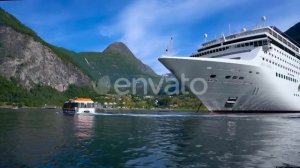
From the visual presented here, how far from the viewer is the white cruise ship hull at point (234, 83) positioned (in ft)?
185

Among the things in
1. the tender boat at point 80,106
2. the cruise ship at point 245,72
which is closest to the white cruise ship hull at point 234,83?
the cruise ship at point 245,72

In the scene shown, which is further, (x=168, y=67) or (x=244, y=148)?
(x=168, y=67)

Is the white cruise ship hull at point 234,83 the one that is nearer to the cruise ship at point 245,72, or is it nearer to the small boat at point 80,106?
the cruise ship at point 245,72

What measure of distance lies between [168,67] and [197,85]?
6.22 m

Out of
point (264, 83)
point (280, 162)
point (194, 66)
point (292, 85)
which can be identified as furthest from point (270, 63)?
point (280, 162)

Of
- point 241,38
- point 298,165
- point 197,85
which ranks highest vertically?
point 241,38

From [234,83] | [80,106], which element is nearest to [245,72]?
[234,83]

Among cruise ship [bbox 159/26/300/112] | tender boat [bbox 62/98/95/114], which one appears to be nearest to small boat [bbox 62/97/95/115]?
tender boat [bbox 62/98/95/114]

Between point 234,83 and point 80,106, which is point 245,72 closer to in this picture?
point 234,83

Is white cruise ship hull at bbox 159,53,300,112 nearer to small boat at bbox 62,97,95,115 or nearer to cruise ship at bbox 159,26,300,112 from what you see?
cruise ship at bbox 159,26,300,112

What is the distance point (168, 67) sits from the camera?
58094 mm

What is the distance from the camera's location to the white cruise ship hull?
185 feet

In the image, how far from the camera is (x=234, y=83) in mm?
58719

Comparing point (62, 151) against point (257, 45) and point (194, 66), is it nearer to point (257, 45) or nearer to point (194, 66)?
point (194, 66)
